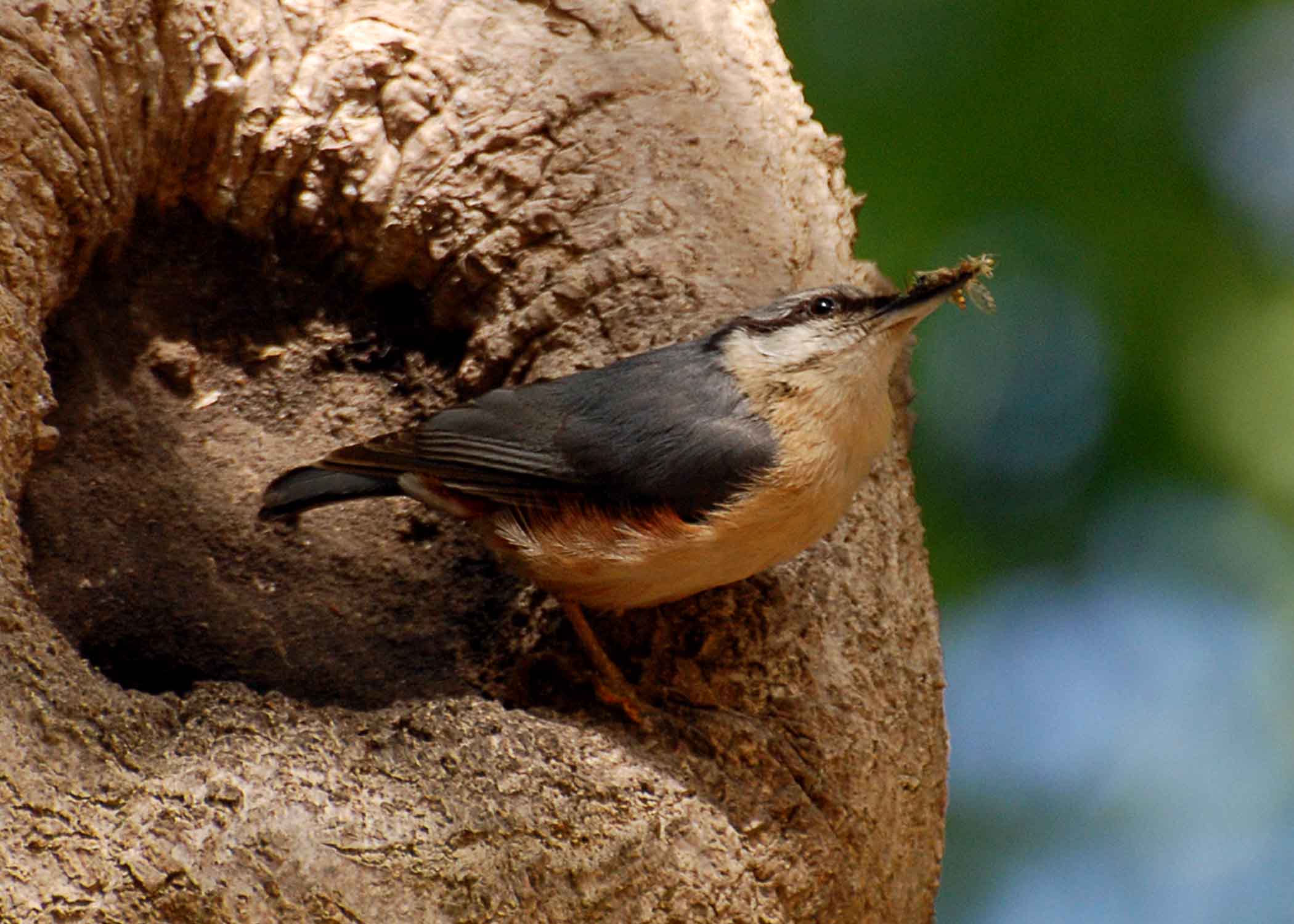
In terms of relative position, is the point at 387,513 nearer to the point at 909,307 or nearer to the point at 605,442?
the point at 605,442

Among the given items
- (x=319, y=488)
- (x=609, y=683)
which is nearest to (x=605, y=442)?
(x=609, y=683)

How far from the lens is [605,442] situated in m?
2.41

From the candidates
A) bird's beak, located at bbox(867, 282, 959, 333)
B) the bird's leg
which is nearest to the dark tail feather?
the bird's leg

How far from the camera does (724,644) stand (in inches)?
98.1

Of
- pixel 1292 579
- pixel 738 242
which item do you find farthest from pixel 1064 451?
pixel 738 242

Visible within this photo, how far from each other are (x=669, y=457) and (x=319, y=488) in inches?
26.1

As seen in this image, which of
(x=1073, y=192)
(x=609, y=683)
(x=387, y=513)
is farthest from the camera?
(x=1073, y=192)

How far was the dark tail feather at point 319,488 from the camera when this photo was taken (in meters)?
2.54

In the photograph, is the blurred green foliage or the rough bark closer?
the rough bark

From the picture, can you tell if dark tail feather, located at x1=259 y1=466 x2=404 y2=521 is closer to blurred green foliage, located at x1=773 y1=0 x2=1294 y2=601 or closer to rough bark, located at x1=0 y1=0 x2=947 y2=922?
rough bark, located at x1=0 y1=0 x2=947 y2=922

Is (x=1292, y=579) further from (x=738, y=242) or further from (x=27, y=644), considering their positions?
(x=27, y=644)

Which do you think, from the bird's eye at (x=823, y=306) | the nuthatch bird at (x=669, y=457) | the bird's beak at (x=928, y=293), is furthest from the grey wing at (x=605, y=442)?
the bird's beak at (x=928, y=293)

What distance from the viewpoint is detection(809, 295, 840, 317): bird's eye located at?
2525 millimetres

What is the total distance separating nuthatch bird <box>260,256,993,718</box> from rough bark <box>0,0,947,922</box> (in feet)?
0.63
